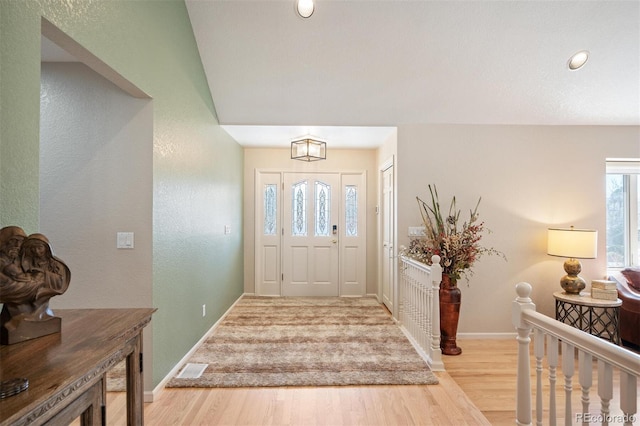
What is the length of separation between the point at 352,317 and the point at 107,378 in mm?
3318

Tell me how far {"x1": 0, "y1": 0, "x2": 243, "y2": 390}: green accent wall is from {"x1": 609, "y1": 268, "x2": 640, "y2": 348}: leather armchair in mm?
4295

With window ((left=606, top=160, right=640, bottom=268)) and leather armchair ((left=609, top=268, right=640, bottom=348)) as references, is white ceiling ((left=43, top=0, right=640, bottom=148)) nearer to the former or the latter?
window ((left=606, top=160, right=640, bottom=268))

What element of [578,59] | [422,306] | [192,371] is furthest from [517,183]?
[192,371]

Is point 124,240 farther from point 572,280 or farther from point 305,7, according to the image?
point 572,280

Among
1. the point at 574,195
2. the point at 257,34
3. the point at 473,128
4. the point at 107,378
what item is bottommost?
the point at 107,378

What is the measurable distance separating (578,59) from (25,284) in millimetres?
4361

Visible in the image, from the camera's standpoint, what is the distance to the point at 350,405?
2234mm

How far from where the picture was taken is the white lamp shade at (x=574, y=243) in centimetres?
320

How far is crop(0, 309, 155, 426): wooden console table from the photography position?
0.74 metres

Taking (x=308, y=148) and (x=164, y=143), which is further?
(x=308, y=148)

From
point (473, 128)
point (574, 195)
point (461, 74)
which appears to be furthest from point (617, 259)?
point (461, 74)

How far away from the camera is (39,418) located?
2.41ft

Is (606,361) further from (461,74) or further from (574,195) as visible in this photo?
(574,195)

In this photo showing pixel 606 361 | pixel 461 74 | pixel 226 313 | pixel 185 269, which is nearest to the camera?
pixel 606 361
